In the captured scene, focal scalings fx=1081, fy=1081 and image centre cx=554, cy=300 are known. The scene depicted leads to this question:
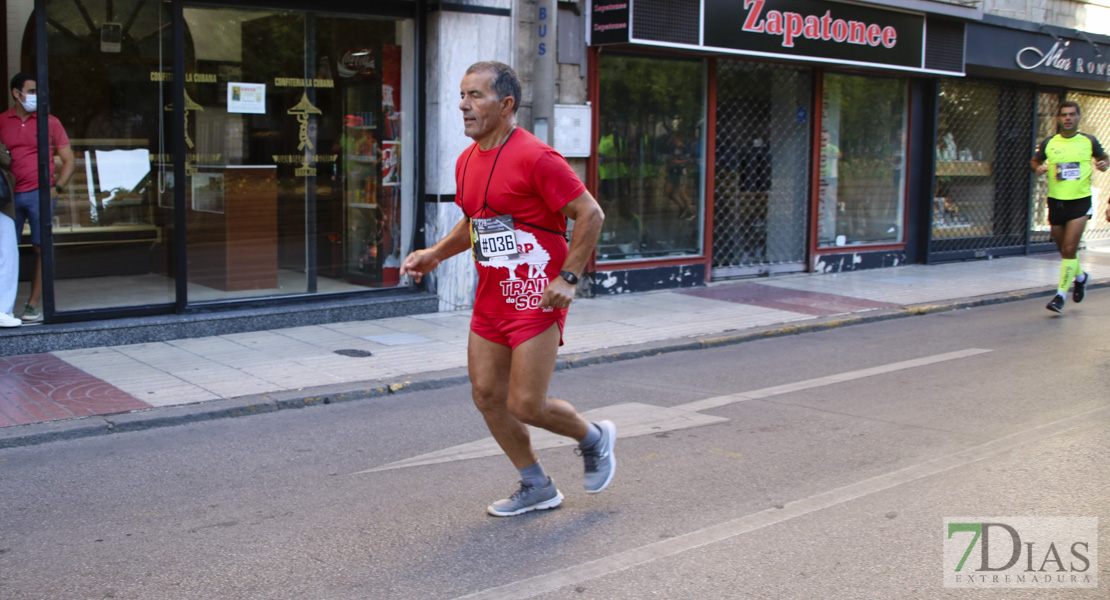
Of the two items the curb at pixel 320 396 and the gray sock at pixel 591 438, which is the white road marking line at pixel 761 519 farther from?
the curb at pixel 320 396

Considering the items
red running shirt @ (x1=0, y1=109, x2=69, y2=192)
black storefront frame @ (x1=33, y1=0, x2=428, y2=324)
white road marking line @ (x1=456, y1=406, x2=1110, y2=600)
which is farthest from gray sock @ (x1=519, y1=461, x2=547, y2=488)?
red running shirt @ (x1=0, y1=109, x2=69, y2=192)

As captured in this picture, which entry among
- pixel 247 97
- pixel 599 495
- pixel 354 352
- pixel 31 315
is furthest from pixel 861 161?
pixel 599 495

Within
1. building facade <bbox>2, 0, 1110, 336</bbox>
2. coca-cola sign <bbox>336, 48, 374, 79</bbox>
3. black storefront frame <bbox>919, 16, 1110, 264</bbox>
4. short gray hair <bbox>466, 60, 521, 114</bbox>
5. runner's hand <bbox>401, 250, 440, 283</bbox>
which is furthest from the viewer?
black storefront frame <bbox>919, 16, 1110, 264</bbox>

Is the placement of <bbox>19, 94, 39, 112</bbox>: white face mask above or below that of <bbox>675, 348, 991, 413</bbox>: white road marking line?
above

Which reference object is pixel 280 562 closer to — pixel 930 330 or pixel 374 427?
pixel 374 427

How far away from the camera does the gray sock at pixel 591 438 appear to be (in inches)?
192

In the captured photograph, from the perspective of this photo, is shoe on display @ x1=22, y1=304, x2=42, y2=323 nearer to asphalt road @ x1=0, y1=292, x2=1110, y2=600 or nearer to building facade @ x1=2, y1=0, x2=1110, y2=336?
building facade @ x1=2, y1=0, x2=1110, y2=336

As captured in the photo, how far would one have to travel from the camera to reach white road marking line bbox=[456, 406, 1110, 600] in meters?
4.02

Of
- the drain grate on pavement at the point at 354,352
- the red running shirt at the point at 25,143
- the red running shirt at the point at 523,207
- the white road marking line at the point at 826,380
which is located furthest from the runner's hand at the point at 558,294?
the red running shirt at the point at 25,143

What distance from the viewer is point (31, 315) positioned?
8.97 m

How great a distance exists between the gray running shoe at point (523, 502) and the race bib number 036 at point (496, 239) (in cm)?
106

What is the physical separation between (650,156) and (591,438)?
833cm

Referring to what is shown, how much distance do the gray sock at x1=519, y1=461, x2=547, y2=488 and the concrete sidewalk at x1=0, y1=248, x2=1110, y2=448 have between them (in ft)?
9.30

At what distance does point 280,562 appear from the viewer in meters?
4.27
